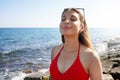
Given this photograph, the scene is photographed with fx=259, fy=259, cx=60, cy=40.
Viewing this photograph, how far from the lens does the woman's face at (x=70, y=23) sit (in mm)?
3277

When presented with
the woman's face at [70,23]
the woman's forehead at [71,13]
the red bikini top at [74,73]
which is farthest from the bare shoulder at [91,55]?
the woman's forehead at [71,13]

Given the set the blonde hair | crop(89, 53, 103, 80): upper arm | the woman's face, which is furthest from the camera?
the blonde hair

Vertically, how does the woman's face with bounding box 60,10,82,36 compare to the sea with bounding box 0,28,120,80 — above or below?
above

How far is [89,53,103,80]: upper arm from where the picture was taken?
10.1ft

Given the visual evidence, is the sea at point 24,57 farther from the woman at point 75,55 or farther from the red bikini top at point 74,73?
the red bikini top at point 74,73

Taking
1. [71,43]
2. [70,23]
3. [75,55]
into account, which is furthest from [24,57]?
[70,23]

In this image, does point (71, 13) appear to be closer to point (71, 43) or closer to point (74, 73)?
point (71, 43)

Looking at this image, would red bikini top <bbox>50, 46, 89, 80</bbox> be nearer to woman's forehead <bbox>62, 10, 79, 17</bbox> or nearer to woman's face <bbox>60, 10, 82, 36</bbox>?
woman's face <bbox>60, 10, 82, 36</bbox>

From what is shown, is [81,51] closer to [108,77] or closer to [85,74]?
[85,74]

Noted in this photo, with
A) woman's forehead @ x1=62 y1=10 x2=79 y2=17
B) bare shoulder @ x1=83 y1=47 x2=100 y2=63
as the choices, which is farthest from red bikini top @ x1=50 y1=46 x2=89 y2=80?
woman's forehead @ x1=62 y1=10 x2=79 y2=17

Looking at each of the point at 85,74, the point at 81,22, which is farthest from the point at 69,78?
the point at 81,22

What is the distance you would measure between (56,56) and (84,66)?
1.79ft

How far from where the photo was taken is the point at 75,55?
133 inches

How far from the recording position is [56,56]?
11.6ft
